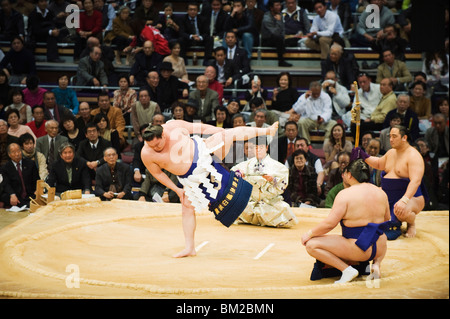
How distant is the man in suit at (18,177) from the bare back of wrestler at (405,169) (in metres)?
2.64

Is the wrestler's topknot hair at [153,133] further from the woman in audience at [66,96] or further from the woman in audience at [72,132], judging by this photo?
the woman in audience at [66,96]

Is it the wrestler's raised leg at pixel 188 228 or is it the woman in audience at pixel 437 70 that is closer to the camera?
the wrestler's raised leg at pixel 188 228

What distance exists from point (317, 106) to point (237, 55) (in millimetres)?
1026

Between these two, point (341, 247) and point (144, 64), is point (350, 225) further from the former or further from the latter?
point (144, 64)

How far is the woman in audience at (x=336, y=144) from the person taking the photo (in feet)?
17.3

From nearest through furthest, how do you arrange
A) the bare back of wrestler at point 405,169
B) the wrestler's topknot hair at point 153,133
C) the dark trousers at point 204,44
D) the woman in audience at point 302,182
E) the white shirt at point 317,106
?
the wrestler's topknot hair at point 153,133 < the bare back of wrestler at point 405,169 < the woman in audience at point 302,182 < the white shirt at point 317,106 < the dark trousers at point 204,44

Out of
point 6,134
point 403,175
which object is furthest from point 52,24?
point 403,175

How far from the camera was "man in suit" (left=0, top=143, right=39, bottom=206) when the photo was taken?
4973 millimetres

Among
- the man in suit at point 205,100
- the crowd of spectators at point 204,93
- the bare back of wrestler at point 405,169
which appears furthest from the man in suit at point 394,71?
the bare back of wrestler at point 405,169

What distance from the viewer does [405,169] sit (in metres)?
3.84

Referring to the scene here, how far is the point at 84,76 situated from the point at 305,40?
2.31 m

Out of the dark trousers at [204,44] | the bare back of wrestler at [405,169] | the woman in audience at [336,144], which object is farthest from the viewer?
the dark trousers at [204,44]

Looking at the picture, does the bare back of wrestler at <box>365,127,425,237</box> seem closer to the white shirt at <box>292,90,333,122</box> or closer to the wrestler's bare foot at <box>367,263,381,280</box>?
the wrestler's bare foot at <box>367,263,381,280</box>

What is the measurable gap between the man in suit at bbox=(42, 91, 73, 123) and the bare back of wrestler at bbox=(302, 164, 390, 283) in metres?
3.47
